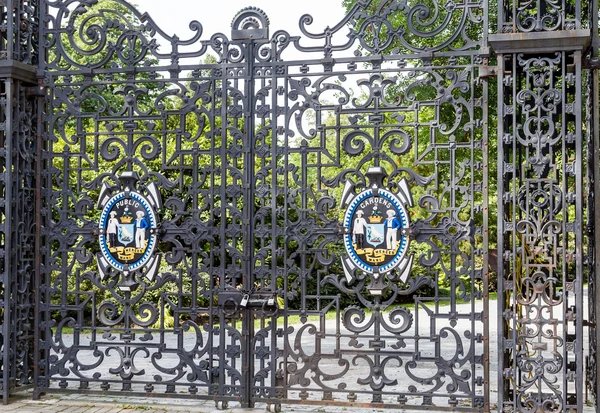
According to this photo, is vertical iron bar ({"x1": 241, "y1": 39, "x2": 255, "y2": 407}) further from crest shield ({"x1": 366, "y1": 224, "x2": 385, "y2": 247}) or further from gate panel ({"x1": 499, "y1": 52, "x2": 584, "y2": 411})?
gate panel ({"x1": 499, "y1": 52, "x2": 584, "y2": 411})

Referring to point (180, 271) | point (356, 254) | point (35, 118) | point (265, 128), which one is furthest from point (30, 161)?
point (356, 254)

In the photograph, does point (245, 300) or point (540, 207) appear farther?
point (245, 300)

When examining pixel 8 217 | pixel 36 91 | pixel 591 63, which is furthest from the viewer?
pixel 36 91

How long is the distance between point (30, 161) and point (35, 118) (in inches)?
17.5

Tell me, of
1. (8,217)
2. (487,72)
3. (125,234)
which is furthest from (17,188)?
(487,72)

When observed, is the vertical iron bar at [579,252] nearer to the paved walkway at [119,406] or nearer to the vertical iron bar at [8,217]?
the paved walkway at [119,406]

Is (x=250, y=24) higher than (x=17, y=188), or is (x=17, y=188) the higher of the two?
(x=250, y=24)

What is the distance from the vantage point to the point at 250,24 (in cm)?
654

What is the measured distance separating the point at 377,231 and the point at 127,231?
→ 2.36 meters

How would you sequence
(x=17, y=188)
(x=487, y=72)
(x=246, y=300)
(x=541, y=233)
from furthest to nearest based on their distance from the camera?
(x=17, y=188)
(x=246, y=300)
(x=487, y=72)
(x=541, y=233)

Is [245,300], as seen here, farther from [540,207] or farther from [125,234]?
[540,207]

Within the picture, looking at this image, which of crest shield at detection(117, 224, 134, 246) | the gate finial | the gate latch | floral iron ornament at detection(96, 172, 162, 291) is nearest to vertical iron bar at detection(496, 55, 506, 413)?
the gate latch

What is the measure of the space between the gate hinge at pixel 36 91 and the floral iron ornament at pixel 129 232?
1198 mm

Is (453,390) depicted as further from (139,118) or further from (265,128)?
(139,118)
